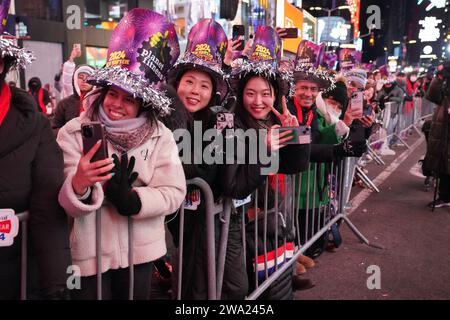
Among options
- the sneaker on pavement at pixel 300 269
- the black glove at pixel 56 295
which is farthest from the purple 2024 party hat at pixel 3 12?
the sneaker on pavement at pixel 300 269

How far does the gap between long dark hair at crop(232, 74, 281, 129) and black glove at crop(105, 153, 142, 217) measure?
136cm

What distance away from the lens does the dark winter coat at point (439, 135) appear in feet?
22.8

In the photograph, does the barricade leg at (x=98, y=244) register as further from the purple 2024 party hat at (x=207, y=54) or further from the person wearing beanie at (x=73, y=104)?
the person wearing beanie at (x=73, y=104)

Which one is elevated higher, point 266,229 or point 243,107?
point 243,107

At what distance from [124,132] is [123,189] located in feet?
1.03

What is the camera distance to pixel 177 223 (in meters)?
2.93

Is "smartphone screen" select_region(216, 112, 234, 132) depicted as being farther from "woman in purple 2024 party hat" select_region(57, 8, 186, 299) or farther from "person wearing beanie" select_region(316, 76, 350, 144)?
"person wearing beanie" select_region(316, 76, 350, 144)

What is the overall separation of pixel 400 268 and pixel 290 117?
239 cm

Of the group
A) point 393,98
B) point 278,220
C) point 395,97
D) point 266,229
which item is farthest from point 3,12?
point 395,97

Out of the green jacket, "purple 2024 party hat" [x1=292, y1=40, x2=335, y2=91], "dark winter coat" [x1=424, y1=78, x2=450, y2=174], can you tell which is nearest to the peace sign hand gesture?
"purple 2024 party hat" [x1=292, y1=40, x2=335, y2=91]

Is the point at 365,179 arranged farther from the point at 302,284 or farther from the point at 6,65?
the point at 6,65

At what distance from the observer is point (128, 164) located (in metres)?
2.12

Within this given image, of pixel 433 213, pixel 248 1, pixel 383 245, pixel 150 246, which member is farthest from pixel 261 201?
pixel 248 1
